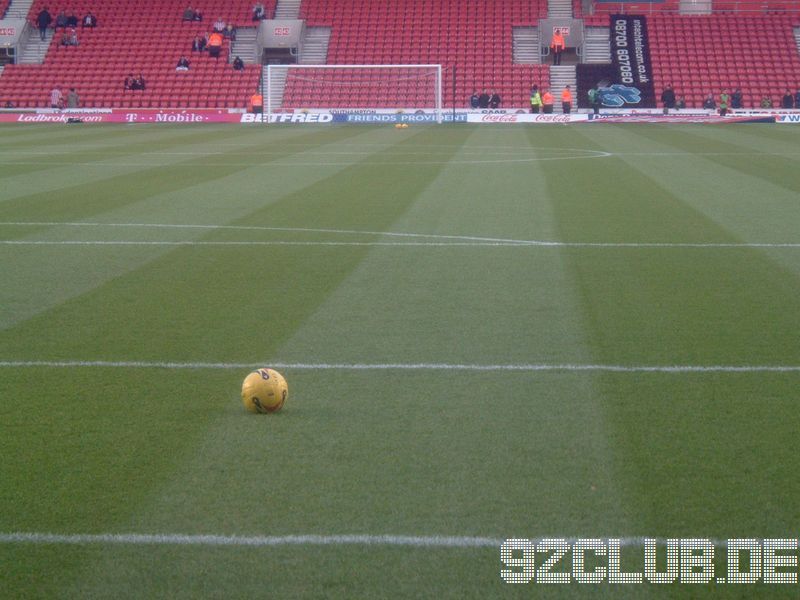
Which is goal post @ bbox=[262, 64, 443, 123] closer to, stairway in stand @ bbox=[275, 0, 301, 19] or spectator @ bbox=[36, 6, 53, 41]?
stairway in stand @ bbox=[275, 0, 301, 19]

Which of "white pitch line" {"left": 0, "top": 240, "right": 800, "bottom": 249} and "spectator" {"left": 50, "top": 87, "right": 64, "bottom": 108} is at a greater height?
"spectator" {"left": 50, "top": 87, "right": 64, "bottom": 108}

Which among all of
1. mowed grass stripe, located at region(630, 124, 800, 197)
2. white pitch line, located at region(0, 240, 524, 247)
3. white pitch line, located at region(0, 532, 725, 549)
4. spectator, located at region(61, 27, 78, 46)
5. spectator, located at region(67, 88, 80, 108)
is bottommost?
white pitch line, located at region(0, 532, 725, 549)

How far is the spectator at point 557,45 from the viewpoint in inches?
1945

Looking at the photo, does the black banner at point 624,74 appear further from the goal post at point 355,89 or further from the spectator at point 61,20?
the spectator at point 61,20

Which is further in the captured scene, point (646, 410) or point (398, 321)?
point (398, 321)

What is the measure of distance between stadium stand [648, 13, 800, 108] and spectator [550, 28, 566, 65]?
4006mm

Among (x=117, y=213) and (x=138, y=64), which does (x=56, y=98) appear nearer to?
(x=138, y=64)

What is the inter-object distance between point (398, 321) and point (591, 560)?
3.97 meters

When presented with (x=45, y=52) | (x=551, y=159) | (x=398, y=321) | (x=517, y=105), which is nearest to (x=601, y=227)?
(x=398, y=321)

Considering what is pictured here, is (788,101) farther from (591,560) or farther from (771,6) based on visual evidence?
(591,560)

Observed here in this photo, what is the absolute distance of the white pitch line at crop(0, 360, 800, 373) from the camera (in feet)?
21.8

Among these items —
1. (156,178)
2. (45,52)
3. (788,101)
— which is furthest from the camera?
(45,52)

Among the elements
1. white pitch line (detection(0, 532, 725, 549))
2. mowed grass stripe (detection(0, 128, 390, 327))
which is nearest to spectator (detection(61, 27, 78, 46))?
mowed grass stripe (detection(0, 128, 390, 327))

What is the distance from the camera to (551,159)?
2303 centimetres
